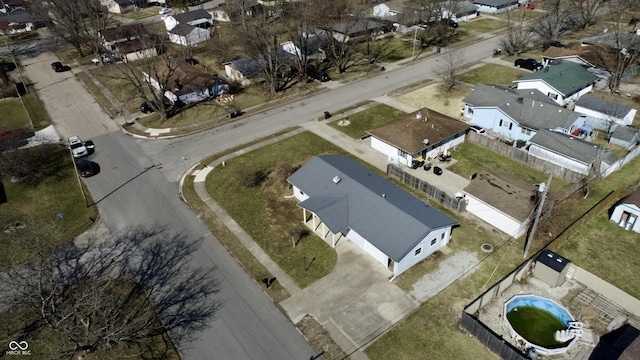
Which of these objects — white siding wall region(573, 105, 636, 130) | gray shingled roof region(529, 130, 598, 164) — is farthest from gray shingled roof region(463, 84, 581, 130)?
white siding wall region(573, 105, 636, 130)

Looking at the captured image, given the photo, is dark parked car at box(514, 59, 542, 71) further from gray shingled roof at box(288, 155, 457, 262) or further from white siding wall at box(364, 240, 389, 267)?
white siding wall at box(364, 240, 389, 267)

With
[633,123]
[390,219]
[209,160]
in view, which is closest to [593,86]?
[633,123]

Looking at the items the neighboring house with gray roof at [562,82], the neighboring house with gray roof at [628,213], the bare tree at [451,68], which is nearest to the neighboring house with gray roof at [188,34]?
the bare tree at [451,68]

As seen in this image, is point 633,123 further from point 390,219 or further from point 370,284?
point 370,284

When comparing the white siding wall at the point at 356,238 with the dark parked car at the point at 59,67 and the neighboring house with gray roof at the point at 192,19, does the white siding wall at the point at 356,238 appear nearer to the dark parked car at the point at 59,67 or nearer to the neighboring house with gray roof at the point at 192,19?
the dark parked car at the point at 59,67

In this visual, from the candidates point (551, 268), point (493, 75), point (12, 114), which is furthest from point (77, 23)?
point (551, 268)

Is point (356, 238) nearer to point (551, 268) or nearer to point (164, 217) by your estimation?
point (551, 268)
